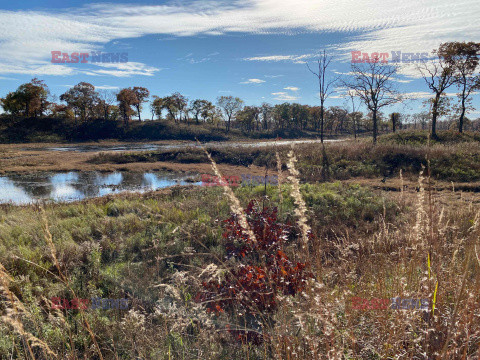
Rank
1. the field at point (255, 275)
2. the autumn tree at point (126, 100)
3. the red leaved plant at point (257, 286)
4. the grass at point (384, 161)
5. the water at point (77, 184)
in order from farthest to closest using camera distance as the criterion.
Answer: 1. the autumn tree at point (126, 100)
2. the water at point (77, 184)
3. the grass at point (384, 161)
4. the red leaved plant at point (257, 286)
5. the field at point (255, 275)

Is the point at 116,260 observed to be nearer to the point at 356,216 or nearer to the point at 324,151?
the point at 356,216

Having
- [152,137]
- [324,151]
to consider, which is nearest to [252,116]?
[152,137]

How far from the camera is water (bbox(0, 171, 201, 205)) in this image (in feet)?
57.3

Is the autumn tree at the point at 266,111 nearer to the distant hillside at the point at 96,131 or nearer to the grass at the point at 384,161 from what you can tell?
the distant hillside at the point at 96,131

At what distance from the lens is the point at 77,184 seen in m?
21.2

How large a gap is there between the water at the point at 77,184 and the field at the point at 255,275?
24.9 ft

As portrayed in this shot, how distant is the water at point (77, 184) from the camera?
1747cm

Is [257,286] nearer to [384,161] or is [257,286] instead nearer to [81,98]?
[384,161]

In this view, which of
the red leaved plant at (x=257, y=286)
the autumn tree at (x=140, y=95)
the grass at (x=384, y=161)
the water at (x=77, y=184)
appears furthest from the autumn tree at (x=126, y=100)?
the red leaved plant at (x=257, y=286)

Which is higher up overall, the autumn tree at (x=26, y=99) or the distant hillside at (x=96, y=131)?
the autumn tree at (x=26, y=99)

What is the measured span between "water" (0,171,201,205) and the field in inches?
299

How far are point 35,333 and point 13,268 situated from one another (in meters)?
2.41

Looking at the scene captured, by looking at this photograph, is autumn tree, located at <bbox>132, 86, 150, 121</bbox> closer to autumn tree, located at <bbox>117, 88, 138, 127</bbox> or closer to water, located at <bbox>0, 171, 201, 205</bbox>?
autumn tree, located at <bbox>117, 88, 138, 127</bbox>

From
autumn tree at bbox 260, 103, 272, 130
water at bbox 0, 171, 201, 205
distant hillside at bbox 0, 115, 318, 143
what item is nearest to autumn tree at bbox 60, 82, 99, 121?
distant hillside at bbox 0, 115, 318, 143
